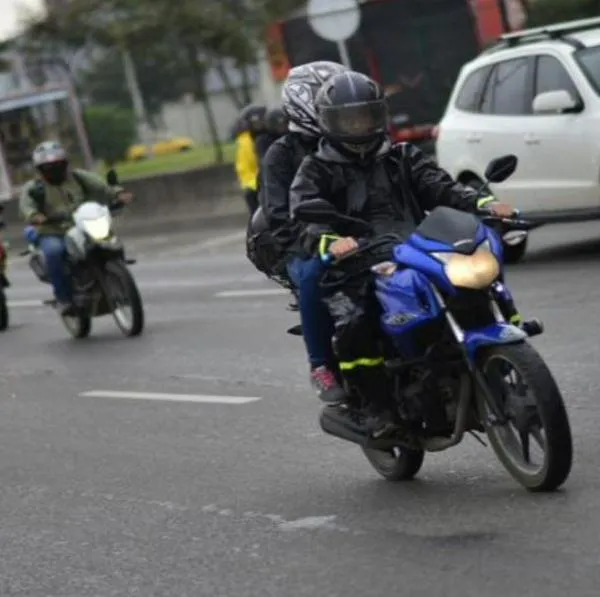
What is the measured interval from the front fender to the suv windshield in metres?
9.10

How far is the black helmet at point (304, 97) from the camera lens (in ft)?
25.3

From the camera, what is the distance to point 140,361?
45.4ft

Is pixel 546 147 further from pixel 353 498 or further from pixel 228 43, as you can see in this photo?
pixel 228 43

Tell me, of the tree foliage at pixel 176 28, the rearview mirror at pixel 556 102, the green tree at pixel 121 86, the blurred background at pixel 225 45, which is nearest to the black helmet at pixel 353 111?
the rearview mirror at pixel 556 102

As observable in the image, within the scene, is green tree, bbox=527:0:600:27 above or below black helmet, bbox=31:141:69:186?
below

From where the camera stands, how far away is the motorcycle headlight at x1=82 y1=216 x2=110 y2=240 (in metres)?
15.3

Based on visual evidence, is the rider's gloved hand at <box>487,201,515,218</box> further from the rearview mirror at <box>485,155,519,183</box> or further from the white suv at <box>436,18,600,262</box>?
the white suv at <box>436,18,600,262</box>

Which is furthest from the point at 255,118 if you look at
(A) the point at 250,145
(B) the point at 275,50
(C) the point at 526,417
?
(B) the point at 275,50

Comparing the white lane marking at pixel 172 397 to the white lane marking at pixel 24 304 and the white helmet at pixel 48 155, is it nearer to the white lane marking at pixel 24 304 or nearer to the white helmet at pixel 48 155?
the white helmet at pixel 48 155

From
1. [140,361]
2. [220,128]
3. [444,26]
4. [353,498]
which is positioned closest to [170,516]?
[353,498]

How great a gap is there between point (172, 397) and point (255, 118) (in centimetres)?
699

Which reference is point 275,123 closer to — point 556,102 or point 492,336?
point 556,102

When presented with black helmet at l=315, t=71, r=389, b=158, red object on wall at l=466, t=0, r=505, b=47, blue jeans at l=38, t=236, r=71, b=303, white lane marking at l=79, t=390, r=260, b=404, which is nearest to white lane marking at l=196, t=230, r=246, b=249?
red object on wall at l=466, t=0, r=505, b=47

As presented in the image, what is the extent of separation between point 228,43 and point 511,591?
28799mm
